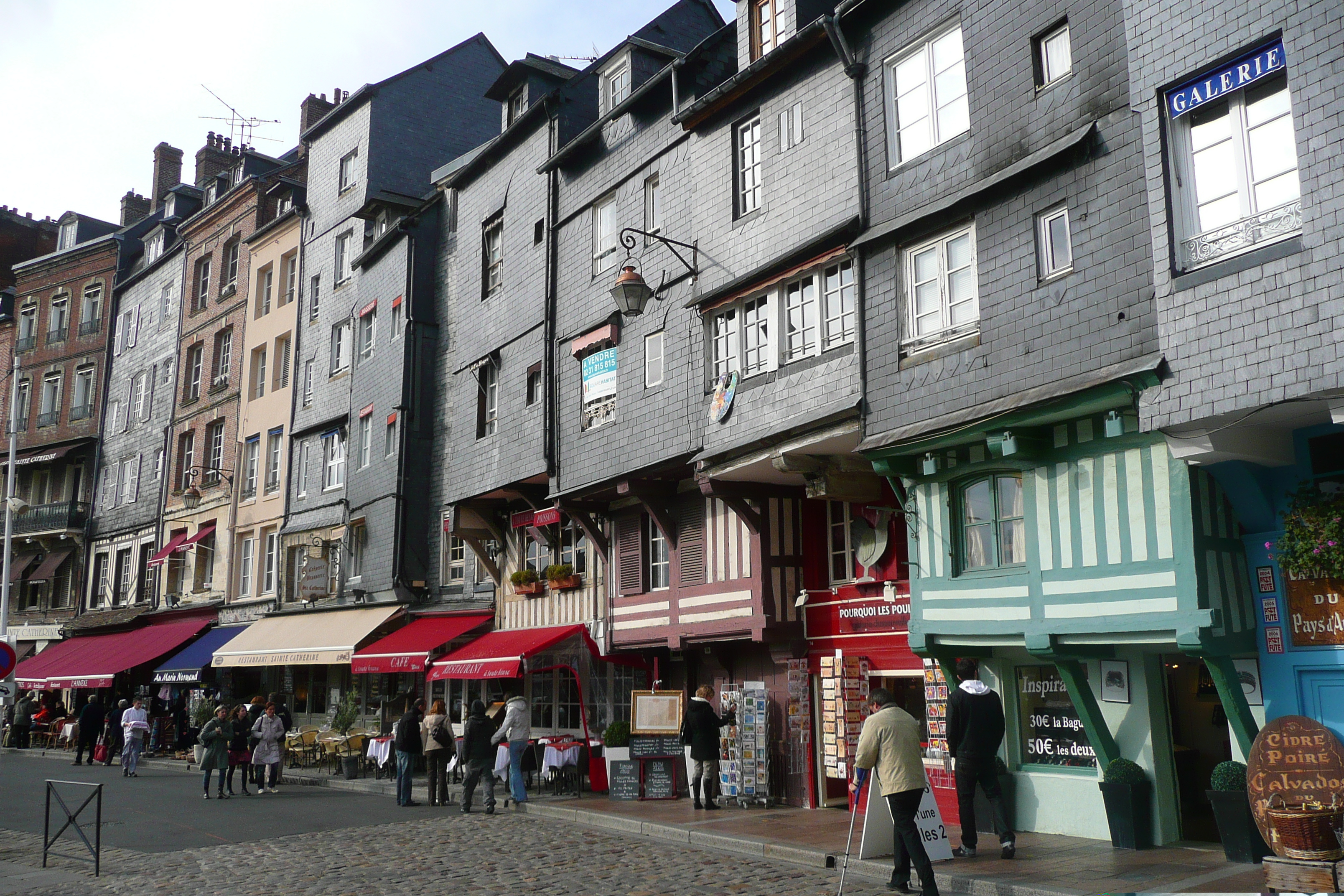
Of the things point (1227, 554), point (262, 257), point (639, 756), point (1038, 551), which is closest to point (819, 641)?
point (639, 756)

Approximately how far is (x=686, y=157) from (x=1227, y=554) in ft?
33.3

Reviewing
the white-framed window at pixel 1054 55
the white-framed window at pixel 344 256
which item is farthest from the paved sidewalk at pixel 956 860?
the white-framed window at pixel 344 256

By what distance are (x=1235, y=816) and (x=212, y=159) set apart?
41.0m

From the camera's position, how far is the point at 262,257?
3206 centimetres

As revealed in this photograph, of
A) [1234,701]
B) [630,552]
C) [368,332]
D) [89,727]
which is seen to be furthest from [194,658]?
[1234,701]

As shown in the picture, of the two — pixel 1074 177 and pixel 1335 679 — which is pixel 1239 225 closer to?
pixel 1074 177

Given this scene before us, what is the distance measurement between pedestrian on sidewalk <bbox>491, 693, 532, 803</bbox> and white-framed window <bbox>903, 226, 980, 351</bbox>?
7715 millimetres

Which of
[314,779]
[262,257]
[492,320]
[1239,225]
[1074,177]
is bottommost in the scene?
[314,779]

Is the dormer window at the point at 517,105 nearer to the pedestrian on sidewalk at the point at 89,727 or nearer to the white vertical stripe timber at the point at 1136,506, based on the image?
the white vertical stripe timber at the point at 1136,506

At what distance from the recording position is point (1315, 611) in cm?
923

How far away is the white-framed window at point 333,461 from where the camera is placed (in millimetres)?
26984

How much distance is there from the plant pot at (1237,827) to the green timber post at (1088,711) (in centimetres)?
139

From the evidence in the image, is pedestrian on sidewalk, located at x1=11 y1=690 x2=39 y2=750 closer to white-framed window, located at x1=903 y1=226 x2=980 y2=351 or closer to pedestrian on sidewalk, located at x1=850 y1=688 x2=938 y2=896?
white-framed window, located at x1=903 y1=226 x2=980 y2=351

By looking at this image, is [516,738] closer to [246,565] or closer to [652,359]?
[652,359]
